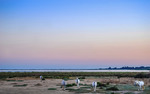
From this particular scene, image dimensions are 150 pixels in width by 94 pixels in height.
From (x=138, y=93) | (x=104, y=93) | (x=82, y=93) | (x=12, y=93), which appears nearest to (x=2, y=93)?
(x=12, y=93)

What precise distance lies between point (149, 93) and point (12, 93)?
14207 mm

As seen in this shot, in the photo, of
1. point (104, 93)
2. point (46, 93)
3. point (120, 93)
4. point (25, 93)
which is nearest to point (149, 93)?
point (120, 93)

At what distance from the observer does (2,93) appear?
25.0 meters

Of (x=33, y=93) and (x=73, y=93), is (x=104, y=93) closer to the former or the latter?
(x=73, y=93)

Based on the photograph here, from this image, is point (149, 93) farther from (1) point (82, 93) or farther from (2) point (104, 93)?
(1) point (82, 93)

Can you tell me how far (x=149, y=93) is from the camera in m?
25.2

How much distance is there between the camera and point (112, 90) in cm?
2870

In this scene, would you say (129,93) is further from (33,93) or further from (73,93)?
(33,93)

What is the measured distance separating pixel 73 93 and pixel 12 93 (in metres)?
6.35

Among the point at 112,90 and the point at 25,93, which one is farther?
the point at 112,90

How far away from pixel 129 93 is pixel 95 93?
3590mm

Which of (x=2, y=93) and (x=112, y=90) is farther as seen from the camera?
(x=112, y=90)

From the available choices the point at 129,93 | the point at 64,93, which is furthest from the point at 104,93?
the point at 64,93

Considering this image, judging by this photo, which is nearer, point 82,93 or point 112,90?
point 82,93
